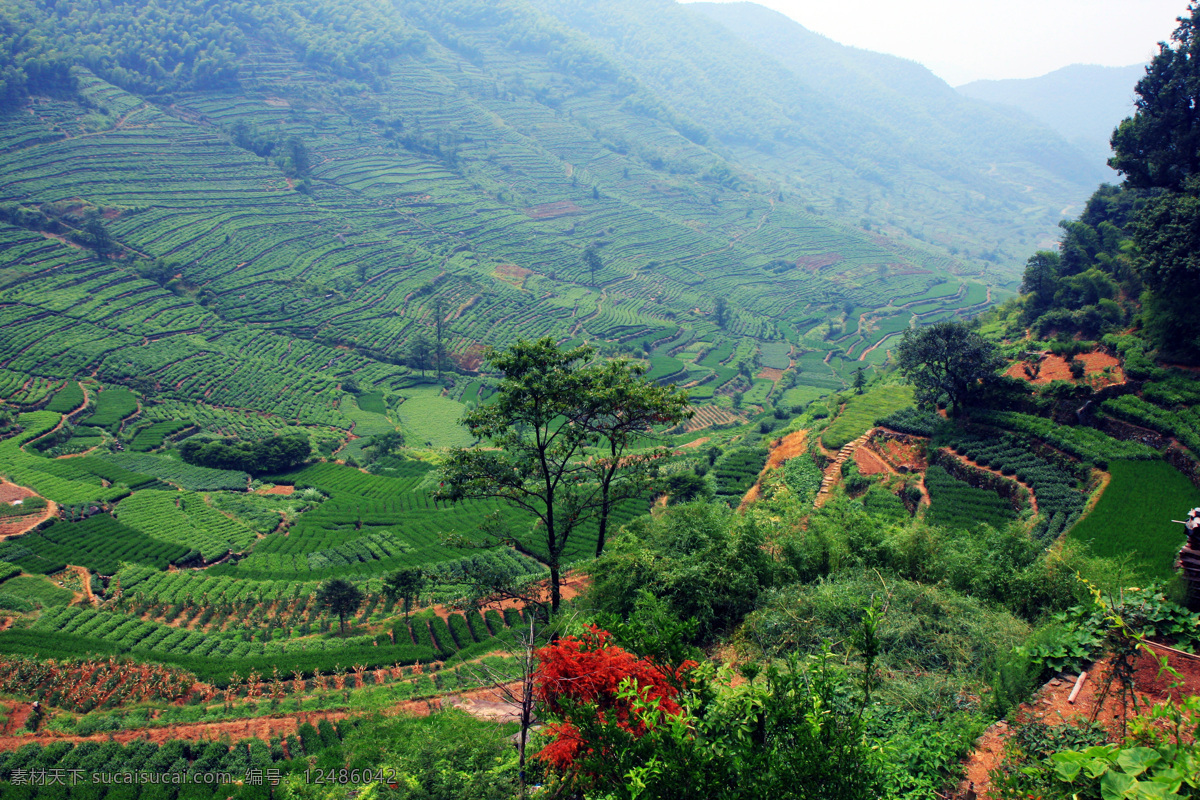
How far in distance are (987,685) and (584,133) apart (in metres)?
174

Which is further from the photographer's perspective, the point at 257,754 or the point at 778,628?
the point at 257,754

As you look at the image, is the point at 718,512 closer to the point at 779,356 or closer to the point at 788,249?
the point at 779,356

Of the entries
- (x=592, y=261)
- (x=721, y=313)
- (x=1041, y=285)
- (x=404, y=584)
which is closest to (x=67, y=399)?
(x=404, y=584)

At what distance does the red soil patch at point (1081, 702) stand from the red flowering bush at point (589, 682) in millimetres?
4102

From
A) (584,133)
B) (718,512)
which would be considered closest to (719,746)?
(718,512)

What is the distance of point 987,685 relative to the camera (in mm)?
10695

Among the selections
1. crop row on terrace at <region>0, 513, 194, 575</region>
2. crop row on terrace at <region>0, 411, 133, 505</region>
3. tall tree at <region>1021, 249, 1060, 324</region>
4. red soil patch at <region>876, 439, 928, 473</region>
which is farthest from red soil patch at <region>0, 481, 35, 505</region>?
tall tree at <region>1021, 249, 1060, 324</region>

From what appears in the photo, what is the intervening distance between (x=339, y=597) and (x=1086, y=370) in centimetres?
3480

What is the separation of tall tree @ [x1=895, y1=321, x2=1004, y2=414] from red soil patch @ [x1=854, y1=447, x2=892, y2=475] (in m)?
4.15

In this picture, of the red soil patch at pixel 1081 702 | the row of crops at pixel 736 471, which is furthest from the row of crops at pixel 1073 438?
the red soil patch at pixel 1081 702

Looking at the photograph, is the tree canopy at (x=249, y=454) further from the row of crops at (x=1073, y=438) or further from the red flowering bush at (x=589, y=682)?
the row of crops at (x=1073, y=438)

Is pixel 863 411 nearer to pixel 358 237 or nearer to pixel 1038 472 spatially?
pixel 1038 472

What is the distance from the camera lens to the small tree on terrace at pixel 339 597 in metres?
25.7

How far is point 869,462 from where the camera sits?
1204 inches
